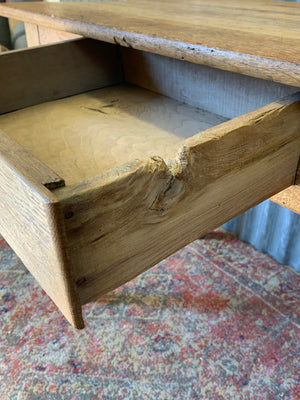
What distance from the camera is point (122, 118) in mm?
817

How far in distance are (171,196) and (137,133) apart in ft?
1.10

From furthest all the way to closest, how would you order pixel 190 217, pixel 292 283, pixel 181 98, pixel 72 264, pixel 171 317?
pixel 292 283
pixel 171 317
pixel 181 98
pixel 190 217
pixel 72 264

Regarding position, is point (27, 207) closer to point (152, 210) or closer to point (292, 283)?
point (152, 210)

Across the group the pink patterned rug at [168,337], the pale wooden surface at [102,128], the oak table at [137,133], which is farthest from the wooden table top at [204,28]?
the pink patterned rug at [168,337]

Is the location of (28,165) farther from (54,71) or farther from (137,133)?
(54,71)

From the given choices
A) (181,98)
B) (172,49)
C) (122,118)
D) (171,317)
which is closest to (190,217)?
(172,49)

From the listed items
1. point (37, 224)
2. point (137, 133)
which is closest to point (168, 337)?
point (137, 133)

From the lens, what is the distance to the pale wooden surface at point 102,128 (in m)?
0.66

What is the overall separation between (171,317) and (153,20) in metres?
0.88

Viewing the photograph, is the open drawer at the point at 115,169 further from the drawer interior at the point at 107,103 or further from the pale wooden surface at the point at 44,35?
the pale wooden surface at the point at 44,35

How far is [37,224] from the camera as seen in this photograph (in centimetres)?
37

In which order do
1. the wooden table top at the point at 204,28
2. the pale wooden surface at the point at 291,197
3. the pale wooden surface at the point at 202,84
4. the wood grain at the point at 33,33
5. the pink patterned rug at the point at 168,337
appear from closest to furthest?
1. the wooden table top at the point at 204,28
2. the pale wooden surface at the point at 291,197
3. the pale wooden surface at the point at 202,84
4. the pink patterned rug at the point at 168,337
5. the wood grain at the point at 33,33

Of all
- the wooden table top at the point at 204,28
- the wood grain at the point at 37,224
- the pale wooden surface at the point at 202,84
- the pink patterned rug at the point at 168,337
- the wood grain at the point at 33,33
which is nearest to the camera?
the wood grain at the point at 37,224

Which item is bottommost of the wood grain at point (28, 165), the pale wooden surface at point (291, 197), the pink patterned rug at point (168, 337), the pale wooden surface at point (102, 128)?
the pink patterned rug at point (168, 337)
